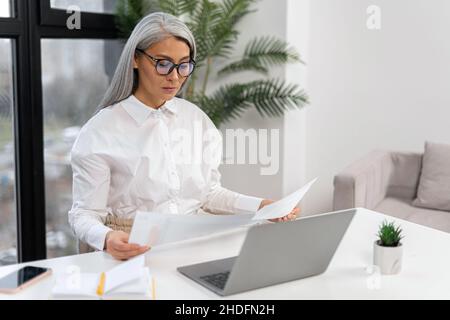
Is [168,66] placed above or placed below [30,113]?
above

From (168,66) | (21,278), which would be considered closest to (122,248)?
(21,278)

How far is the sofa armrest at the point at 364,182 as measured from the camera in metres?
3.58

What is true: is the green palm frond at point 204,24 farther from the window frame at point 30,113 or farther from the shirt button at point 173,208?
the shirt button at point 173,208

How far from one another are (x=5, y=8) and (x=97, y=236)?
6.59 feet

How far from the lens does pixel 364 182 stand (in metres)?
3.67

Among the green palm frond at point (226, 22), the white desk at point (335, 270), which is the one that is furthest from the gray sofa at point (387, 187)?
the white desk at point (335, 270)

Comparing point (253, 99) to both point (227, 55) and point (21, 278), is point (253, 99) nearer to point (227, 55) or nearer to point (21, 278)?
point (227, 55)

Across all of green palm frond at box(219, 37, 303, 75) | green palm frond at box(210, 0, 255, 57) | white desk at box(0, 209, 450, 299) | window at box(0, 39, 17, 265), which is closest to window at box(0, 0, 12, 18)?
window at box(0, 39, 17, 265)

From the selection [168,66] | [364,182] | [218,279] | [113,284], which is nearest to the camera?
[113,284]

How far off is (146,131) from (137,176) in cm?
16

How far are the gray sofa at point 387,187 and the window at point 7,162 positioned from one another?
1744 millimetres

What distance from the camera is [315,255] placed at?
1735 millimetres
